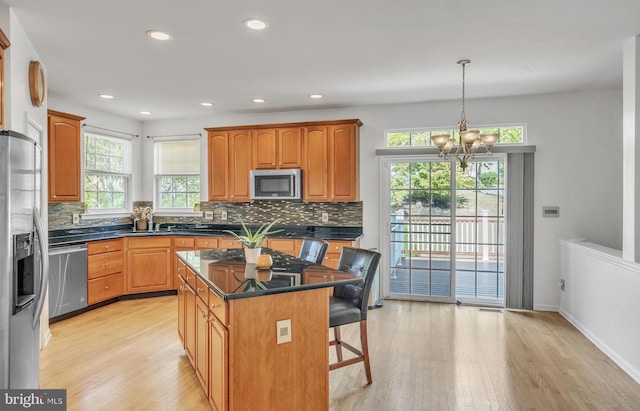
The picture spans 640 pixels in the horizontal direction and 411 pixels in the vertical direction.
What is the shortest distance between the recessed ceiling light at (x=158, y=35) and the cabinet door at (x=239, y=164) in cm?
247

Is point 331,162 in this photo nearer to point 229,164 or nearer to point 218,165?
point 229,164

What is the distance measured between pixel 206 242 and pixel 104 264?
4.21 ft

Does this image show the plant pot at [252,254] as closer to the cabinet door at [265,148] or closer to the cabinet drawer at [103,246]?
the cabinet door at [265,148]

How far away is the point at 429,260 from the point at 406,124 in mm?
1849

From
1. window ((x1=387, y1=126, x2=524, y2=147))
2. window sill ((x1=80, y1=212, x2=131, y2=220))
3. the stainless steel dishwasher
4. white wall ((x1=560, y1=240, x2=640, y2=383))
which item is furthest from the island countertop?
window sill ((x1=80, y1=212, x2=131, y2=220))

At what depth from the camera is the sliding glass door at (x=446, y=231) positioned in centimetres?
505

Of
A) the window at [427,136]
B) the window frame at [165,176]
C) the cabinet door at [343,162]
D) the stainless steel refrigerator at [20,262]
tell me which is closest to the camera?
the stainless steel refrigerator at [20,262]

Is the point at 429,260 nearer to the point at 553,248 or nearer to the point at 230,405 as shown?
the point at 553,248

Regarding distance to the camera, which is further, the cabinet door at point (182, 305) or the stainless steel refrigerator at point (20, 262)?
the cabinet door at point (182, 305)

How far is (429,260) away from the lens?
5230mm

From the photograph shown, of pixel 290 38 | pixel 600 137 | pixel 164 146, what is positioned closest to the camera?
pixel 290 38

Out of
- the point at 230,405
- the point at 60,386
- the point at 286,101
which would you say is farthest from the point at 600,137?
the point at 60,386

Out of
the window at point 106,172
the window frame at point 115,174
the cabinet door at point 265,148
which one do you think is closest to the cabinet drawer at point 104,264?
the window frame at point 115,174

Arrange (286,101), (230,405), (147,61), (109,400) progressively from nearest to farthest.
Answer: (230,405), (109,400), (147,61), (286,101)
